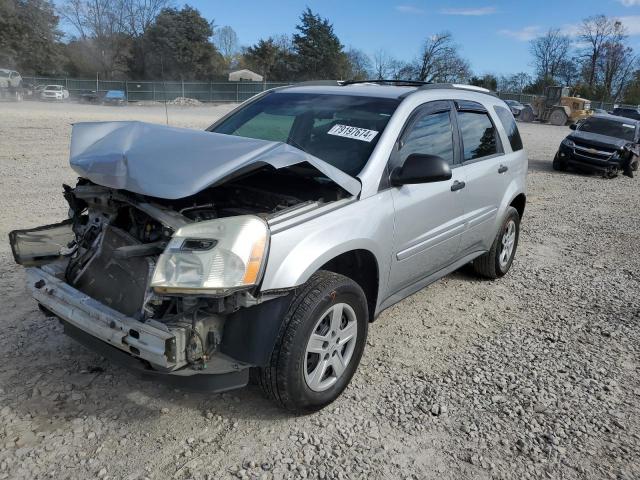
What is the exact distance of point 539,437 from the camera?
9.66 feet

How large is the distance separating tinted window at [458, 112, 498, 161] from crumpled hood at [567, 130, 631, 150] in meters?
11.7

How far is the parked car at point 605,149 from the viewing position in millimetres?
14484

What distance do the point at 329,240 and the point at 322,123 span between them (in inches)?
51.7

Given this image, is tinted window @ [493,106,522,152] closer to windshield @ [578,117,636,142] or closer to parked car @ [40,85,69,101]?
windshield @ [578,117,636,142]

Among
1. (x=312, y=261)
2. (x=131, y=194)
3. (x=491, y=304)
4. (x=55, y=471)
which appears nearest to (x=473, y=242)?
(x=491, y=304)

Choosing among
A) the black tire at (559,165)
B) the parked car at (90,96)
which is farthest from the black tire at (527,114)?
the parked car at (90,96)

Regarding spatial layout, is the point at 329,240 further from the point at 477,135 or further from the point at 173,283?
the point at 477,135

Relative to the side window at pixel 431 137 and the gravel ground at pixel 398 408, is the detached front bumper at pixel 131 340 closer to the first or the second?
the gravel ground at pixel 398 408

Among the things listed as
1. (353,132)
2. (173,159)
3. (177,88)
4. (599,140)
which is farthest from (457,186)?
(177,88)

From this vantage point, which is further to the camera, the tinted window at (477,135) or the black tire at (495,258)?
the black tire at (495,258)

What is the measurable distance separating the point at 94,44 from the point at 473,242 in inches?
2357

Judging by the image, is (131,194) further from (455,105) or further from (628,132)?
(628,132)

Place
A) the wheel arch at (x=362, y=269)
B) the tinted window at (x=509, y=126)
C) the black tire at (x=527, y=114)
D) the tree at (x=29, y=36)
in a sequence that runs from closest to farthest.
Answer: the wheel arch at (x=362, y=269), the tinted window at (x=509, y=126), the black tire at (x=527, y=114), the tree at (x=29, y=36)

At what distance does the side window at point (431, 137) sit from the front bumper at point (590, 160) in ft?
40.2
